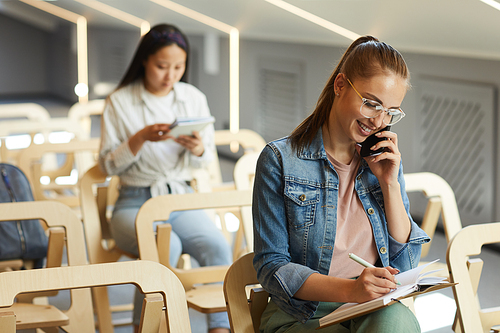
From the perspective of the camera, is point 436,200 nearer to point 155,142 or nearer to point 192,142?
point 192,142

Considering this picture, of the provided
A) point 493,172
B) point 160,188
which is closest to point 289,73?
point 493,172

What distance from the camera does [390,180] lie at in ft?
Answer: 4.62

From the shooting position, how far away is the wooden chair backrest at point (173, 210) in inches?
68.7

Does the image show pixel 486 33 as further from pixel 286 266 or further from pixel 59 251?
pixel 59 251

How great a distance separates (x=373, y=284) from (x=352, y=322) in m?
0.19

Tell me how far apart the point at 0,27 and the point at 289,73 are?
8.91 metres

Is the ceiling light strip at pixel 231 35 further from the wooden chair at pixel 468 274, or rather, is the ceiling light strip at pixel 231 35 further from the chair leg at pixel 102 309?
the wooden chair at pixel 468 274

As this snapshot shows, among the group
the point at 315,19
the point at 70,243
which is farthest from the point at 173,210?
the point at 315,19

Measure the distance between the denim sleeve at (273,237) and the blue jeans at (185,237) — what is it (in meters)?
0.78

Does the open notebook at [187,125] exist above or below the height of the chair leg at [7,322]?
above

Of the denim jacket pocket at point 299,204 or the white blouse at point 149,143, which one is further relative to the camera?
the white blouse at point 149,143

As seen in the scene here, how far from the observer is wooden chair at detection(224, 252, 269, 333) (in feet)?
4.46

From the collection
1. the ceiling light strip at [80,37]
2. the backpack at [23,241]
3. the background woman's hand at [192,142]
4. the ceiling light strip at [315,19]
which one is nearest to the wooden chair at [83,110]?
the ceiling light strip at [315,19]

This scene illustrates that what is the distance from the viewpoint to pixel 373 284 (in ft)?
3.98
